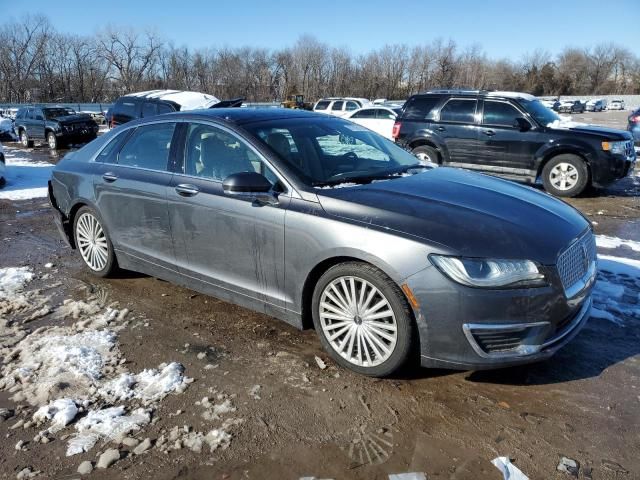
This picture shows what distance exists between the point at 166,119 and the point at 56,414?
2.60 m

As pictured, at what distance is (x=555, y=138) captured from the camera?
9.16 meters

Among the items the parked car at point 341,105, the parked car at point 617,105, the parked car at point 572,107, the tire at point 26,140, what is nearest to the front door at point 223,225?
the parked car at point 341,105

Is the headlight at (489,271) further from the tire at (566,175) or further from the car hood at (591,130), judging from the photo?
the car hood at (591,130)

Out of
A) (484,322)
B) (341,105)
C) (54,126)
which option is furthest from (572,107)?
(484,322)

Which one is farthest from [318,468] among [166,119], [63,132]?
[63,132]

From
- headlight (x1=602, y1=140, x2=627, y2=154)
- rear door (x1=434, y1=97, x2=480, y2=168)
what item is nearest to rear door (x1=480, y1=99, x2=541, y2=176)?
rear door (x1=434, y1=97, x2=480, y2=168)

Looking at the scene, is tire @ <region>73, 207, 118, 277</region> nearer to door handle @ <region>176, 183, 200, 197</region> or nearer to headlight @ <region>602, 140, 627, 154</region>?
door handle @ <region>176, 183, 200, 197</region>

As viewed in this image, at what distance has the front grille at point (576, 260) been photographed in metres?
3.02

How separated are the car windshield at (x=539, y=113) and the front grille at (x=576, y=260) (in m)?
6.72

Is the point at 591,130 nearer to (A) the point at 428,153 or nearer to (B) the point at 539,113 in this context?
(B) the point at 539,113

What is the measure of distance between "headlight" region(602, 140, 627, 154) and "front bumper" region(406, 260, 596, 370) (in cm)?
714

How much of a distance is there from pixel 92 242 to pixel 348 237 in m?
3.20

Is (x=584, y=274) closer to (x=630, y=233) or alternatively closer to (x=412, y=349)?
(x=412, y=349)

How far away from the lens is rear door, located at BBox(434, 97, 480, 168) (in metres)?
9.96
